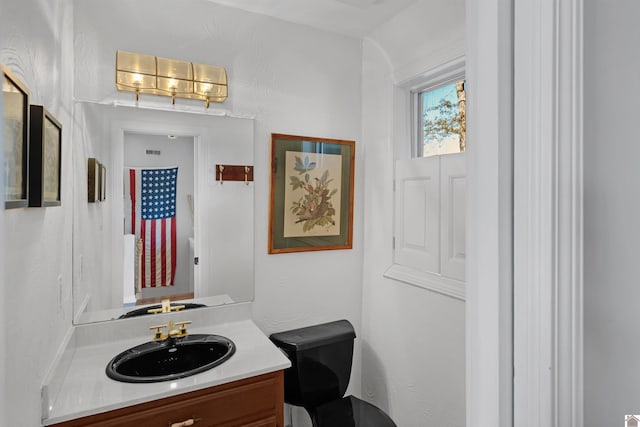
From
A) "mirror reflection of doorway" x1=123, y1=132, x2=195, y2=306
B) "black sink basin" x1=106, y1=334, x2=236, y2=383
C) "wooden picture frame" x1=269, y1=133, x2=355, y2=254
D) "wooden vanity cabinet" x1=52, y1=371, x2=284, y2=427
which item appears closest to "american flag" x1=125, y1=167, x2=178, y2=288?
"mirror reflection of doorway" x1=123, y1=132, x2=195, y2=306

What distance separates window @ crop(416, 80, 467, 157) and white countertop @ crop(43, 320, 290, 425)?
52.6 inches

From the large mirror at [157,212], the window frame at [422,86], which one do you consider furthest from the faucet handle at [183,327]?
the window frame at [422,86]

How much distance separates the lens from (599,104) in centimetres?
47

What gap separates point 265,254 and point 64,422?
112 cm

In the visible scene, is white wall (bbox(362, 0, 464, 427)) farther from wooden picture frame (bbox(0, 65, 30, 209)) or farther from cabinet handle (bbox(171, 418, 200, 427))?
wooden picture frame (bbox(0, 65, 30, 209))

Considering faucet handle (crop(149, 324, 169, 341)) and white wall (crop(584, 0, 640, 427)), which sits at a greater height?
white wall (crop(584, 0, 640, 427))

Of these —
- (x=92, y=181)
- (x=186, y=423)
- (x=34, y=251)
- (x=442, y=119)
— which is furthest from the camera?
(x=442, y=119)

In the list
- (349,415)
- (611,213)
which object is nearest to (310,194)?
(349,415)

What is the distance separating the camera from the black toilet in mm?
1808

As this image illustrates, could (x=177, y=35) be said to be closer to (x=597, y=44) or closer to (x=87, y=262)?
(x=87, y=262)

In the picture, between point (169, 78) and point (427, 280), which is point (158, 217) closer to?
point (169, 78)

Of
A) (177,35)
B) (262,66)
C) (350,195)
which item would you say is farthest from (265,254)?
(177,35)

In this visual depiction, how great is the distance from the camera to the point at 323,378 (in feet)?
6.16

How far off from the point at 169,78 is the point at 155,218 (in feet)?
→ 2.27
